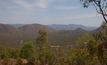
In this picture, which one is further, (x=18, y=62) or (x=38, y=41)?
(x=38, y=41)

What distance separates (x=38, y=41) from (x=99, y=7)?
1783 inches

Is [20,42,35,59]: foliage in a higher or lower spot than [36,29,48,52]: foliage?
lower

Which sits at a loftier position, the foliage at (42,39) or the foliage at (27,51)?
the foliage at (42,39)

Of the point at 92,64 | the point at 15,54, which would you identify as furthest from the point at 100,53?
the point at 15,54

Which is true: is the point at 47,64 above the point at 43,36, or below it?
below

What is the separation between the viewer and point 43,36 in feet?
191

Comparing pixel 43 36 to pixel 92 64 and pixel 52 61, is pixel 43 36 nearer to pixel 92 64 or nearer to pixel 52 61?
pixel 52 61

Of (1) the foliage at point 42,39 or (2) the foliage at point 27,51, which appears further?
(1) the foliage at point 42,39

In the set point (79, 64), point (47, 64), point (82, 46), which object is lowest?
point (47, 64)

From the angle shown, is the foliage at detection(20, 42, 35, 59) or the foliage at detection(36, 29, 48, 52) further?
the foliage at detection(36, 29, 48, 52)

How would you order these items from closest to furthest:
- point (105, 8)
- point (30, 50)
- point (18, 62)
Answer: point (105, 8)
point (18, 62)
point (30, 50)

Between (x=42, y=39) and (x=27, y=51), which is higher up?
(x=42, y=39)

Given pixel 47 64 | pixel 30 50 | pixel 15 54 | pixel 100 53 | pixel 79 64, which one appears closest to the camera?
pixel 100 53

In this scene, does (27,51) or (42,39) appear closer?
(27,51)
